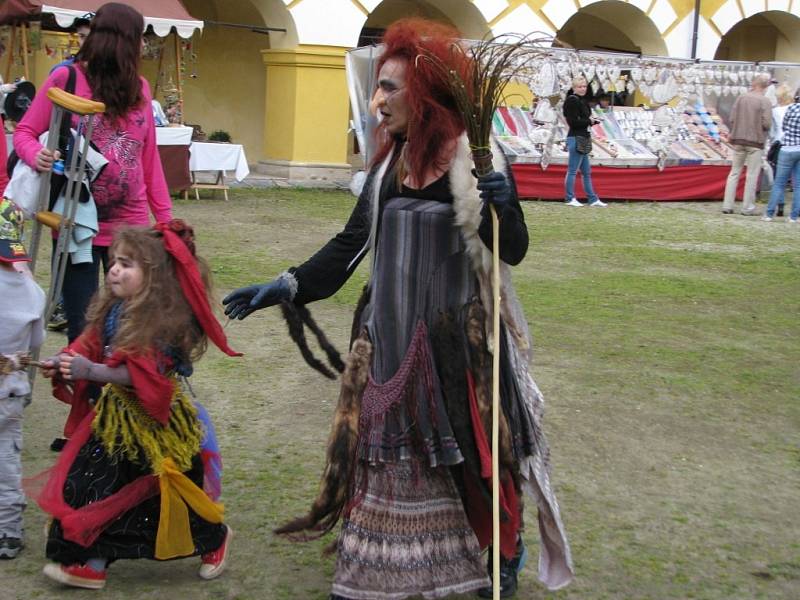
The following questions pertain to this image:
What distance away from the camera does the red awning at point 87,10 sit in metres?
13.3

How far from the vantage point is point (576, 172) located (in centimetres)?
1591

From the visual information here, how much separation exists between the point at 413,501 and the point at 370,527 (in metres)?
0.15

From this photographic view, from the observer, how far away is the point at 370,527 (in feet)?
10.8

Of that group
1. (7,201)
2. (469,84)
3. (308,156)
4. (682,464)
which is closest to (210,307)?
(7,201)

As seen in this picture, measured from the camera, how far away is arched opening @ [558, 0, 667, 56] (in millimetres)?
20812

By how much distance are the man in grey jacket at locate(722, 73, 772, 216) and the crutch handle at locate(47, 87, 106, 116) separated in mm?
12825

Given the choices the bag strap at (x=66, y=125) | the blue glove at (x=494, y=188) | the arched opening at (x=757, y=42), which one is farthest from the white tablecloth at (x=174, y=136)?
the arched opening at (x=757, y=42)

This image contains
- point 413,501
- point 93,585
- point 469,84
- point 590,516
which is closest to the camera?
point 469,84

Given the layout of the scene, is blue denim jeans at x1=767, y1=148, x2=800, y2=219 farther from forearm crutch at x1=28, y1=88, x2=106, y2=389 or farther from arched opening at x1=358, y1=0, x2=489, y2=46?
forearm crutch at x1=28, y1=88, x2=106, y2=389

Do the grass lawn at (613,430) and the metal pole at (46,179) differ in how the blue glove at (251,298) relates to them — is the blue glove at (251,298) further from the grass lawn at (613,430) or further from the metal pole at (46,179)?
the metal pole at (46,179)

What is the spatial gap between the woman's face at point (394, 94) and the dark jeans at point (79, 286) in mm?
1825

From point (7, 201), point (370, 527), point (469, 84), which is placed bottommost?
point (370, 527)

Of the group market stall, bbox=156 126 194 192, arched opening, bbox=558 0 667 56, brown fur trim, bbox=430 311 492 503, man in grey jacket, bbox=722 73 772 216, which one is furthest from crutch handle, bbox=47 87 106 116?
arched opening, bbox=558 0 667 56

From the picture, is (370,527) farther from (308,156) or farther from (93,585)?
(308,156)
